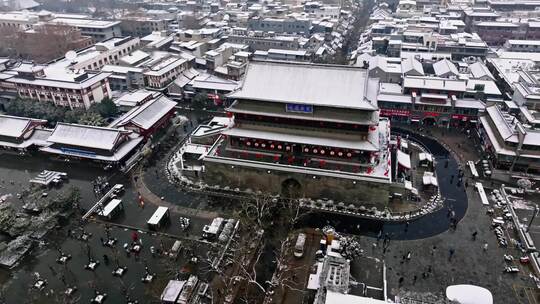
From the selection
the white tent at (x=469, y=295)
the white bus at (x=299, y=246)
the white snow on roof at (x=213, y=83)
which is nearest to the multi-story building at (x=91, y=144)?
the white snow on roof at (x=213, y=83)

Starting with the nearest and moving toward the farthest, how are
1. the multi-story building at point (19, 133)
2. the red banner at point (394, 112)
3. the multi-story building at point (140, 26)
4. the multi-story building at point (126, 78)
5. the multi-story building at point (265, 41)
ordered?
1. the multi-story building at point (19, 133)
2. the red banner at point (394, 112)
3. the multi-story building at point (126, 78)
4. the multi-story building at point (265, 41)
5. the multi-story building at point (140, 26)

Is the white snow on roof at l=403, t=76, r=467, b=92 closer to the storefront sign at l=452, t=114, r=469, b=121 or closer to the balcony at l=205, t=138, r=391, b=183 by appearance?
the storefront sign at l=452, t=114, r=469, b=121

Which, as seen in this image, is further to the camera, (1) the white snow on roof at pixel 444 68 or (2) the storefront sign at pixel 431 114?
(1) the white snow on roof at pixel 444 68

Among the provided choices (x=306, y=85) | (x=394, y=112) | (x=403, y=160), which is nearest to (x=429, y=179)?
(x=403, y=160)

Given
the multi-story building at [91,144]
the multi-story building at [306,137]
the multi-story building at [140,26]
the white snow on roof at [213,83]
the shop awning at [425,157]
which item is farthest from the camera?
the multi-story building at [140,26]

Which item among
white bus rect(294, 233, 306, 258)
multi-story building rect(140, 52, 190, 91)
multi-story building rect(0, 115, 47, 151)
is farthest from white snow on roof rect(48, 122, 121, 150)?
white bus rect(294, 233, 306, 258)

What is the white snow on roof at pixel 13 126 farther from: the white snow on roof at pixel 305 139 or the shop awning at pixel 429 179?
the shop awning at pixel 429 179

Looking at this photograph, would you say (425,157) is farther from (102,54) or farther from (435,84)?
(102,54)

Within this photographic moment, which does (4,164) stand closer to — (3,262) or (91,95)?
(91,95)
